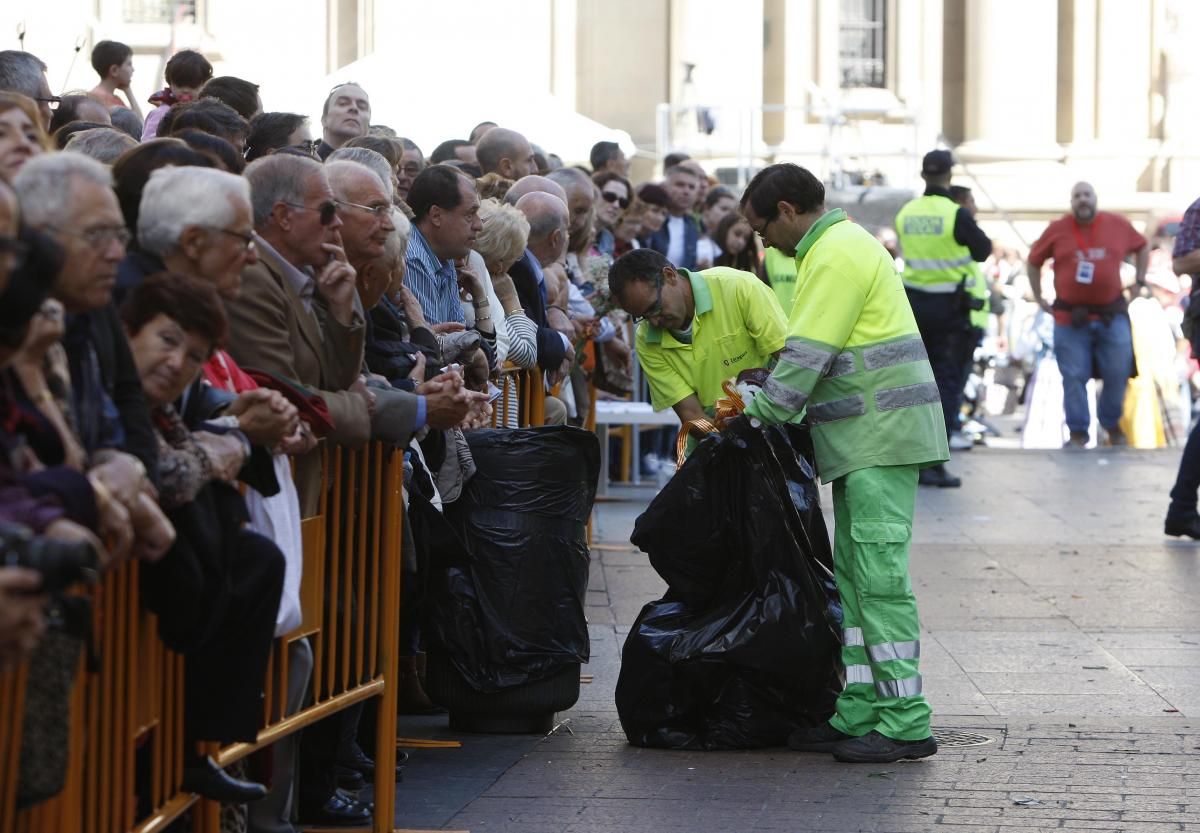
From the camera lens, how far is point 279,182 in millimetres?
5219

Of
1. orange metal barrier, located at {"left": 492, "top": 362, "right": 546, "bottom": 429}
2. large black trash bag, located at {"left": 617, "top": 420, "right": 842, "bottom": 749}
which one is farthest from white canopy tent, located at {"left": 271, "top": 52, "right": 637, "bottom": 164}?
large black trash bag, located at {"left": 617, "top": 420, "right": 842, "bottom": 749}

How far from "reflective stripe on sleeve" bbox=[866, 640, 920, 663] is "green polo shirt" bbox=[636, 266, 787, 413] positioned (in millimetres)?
1257

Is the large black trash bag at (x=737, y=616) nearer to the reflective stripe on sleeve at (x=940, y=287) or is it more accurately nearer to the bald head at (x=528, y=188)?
the bald head at (x=528, y=188)

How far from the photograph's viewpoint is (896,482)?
652cm

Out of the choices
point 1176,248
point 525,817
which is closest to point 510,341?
point 525,817

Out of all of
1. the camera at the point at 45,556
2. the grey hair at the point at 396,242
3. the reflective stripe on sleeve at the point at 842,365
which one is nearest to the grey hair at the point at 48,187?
the camera at the point at 45,556

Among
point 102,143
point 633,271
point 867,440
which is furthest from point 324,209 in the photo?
point 633,271

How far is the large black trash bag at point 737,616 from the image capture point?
6660 mm

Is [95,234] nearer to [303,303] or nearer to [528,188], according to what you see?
[303,303]

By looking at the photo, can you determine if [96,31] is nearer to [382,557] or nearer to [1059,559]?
[1059,559]

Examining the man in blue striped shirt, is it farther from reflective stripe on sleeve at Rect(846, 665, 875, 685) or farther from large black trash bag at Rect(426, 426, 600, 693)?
reflective stripe on sleeve at Rect(846, 665, 875, 685)

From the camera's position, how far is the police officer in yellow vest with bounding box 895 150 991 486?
48.1ft

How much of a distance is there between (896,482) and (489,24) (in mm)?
20114

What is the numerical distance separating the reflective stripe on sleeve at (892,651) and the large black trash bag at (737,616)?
0.26 meters
